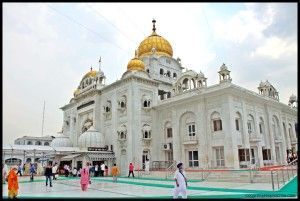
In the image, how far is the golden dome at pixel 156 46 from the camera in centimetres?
3875

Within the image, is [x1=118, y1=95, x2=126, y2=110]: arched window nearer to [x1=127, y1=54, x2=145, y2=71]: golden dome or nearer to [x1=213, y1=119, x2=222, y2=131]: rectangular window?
[x1=127, y1=54, x2=145, y2=71]: golden dome

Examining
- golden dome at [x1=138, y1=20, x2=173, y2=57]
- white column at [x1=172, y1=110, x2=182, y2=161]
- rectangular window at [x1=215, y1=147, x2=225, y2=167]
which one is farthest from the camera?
golden dome at [x1=138, y1=20, x2=173, y2=57]

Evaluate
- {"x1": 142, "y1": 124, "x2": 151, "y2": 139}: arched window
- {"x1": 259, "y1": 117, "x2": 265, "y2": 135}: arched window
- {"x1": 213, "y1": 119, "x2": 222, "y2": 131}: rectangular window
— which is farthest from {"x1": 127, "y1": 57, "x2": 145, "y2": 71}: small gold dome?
{"x1": 259, "y1": 117, "x2": 265, "y2": 135}: arched window

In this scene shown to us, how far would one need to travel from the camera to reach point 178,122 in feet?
93.7

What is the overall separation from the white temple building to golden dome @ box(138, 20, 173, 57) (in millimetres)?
530

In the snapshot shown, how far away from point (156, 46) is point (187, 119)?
1430 centimetres

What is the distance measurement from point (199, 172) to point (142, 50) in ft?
72.0

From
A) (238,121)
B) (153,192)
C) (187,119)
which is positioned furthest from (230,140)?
(153,192)

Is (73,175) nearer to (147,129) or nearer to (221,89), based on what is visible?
(147,129)

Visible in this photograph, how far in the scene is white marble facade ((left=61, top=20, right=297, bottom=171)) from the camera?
989 inches

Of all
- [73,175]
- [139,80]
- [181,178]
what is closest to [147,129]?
[139,80]

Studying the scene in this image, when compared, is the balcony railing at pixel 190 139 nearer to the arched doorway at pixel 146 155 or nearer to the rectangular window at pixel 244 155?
the rectangular window at pixel 244 155

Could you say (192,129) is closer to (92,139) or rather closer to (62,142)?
(92,139)

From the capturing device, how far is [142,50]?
129ft
